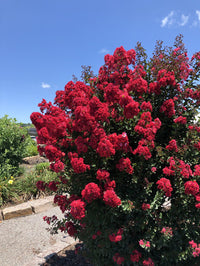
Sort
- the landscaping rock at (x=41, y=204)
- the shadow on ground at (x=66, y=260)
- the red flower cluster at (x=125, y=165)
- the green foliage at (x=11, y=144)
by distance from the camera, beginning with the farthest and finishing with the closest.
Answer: the green foliage at (x=11, y=144)
the landscaping rock at (x=41, y=204)
the shadow on ground at (x=66, y=260)
the red flower cluster at (x=125, y=165)

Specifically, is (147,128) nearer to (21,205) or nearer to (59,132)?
(59,132)

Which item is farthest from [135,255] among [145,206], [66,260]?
[66,260]

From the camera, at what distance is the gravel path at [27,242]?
3.73 meters

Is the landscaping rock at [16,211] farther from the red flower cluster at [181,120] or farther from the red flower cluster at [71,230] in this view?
the red flower cluster at [181,120]

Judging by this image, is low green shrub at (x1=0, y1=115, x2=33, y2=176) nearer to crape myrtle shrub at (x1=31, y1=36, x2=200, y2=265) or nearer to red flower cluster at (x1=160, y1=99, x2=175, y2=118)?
crape myrtle shrub at (x1=31, y1=36, x2=200, y2=265)

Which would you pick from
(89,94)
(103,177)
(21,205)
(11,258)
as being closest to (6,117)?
(21,205)

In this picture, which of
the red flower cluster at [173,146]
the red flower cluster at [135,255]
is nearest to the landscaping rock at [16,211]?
the red flower cluster at [135,255]

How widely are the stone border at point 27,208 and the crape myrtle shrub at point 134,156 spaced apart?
340cm

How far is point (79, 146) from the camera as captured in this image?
2162mm

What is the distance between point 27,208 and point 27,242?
140cm

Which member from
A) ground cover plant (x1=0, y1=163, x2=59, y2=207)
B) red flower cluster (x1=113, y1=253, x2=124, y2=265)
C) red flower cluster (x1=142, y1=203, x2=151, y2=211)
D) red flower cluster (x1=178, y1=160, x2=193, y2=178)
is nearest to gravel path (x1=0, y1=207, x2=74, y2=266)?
ground cover plant (x1=0, y1=163, x2=59, y2=207)

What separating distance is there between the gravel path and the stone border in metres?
0.13

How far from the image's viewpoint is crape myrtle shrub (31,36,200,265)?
7.13 ft

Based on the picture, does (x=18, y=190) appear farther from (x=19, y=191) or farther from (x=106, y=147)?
(x=106, y=147)
